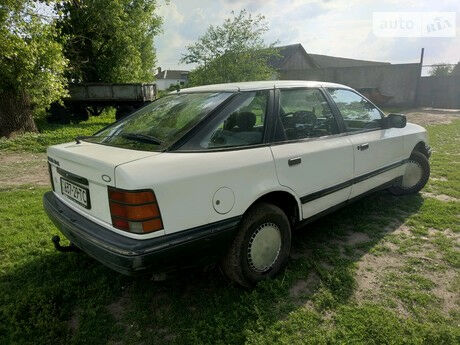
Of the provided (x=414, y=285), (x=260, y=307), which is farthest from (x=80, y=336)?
(x=414, y=285)

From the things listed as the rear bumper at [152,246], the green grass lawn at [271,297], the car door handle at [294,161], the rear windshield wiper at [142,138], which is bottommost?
the green grass lawn at [271,297]

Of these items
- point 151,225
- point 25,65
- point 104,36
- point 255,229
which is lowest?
point 255,229

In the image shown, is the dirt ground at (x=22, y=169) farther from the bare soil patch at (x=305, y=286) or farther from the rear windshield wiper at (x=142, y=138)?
the bare soil patch at (x=305, y=286)

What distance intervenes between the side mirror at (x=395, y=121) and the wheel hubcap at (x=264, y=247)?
2.20 m

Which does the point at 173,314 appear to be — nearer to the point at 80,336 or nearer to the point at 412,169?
the point at 80,336

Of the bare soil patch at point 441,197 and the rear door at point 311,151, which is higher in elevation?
the rear door at point 311,151

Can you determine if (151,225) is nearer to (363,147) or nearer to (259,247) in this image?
(259,247)

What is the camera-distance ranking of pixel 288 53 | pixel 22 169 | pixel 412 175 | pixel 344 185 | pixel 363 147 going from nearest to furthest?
pixel 344 185 → pixel 363 147 → pixel 412 175 → pixel 22 169 → pixel 288 53

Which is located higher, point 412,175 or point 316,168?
point 316,168

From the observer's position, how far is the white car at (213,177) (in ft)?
6.68

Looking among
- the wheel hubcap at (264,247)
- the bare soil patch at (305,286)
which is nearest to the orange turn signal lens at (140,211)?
the wheel hubcap at (264,247)

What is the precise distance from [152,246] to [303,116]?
72.1 inches

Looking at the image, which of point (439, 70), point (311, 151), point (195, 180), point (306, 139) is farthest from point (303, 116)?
point (439, 70)

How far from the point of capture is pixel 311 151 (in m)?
2.89
